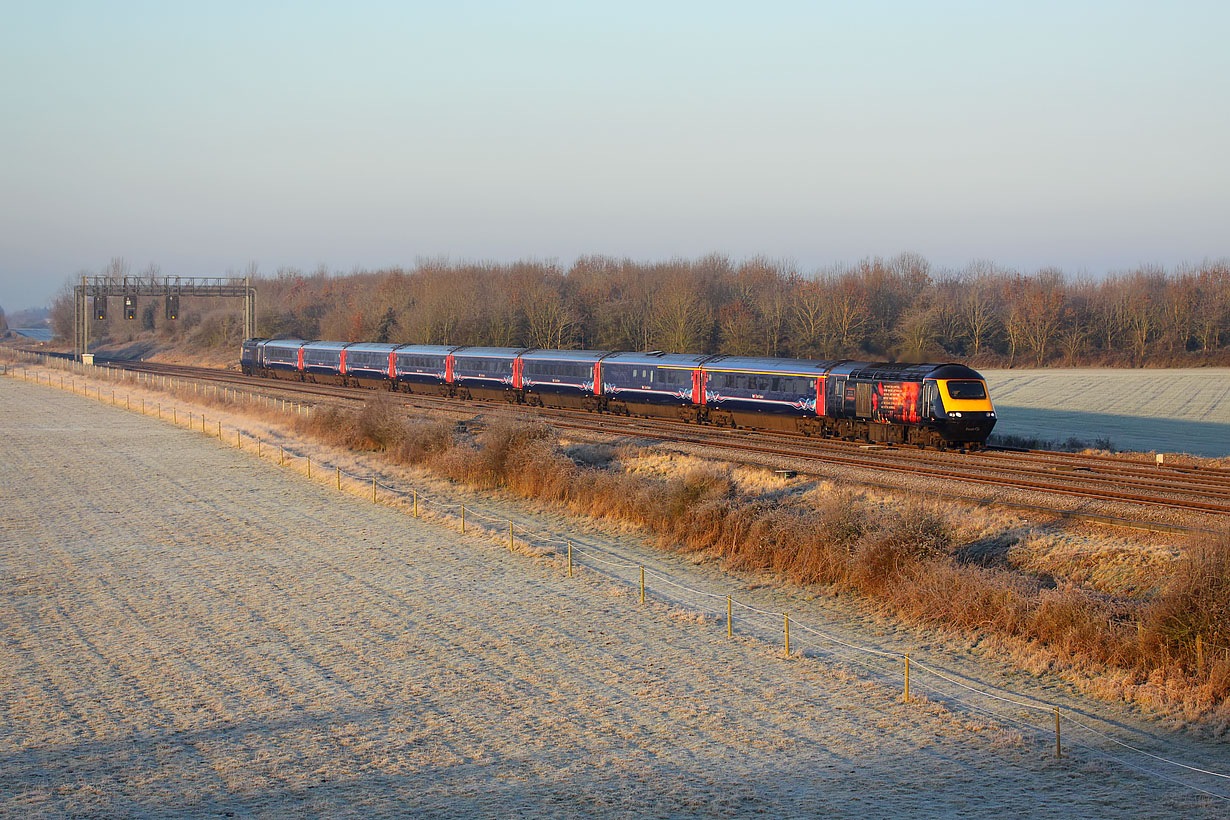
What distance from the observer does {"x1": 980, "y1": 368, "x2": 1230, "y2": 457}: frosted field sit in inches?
1478

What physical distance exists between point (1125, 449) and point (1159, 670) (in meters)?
22.9

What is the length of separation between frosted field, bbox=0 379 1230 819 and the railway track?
6745mm

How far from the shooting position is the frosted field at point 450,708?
382 inches

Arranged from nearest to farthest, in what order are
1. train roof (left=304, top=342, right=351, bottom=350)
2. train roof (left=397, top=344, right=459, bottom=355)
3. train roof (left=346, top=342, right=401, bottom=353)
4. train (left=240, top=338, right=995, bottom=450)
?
train (left=240, top=338, right=995, bottom=450) → train roof (left=397, top=344, right=459, bottom=355) → train roof (left=346, top=342, right=401, bottom=353) → train roof (left=304, top=342, right=351, bottom=350)

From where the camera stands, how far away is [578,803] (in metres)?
9.54

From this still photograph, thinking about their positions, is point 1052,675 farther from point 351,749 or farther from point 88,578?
point 88,578

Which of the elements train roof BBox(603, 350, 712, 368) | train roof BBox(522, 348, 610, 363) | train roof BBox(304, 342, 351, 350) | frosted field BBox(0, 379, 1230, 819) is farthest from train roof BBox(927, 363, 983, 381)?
train roof BBox(304, 342, 351, 350)

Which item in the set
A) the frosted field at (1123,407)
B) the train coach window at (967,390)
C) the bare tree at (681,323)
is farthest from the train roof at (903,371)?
the bare tree at (681,323)

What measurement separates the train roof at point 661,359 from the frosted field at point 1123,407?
12.7m

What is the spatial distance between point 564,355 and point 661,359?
20.6 feet

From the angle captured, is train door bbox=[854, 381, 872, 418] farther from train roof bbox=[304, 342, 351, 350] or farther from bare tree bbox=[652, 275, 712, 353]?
bare tree bbox=[652, 275, 712, 353]

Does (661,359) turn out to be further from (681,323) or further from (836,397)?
(681,323)

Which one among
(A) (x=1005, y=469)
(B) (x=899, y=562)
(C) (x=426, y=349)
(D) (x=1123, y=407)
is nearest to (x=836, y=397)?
(A) (x=1005, y=469)

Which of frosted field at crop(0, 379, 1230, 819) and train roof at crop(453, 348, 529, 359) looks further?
train roof at crop(453, 348, 529, 359)
